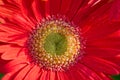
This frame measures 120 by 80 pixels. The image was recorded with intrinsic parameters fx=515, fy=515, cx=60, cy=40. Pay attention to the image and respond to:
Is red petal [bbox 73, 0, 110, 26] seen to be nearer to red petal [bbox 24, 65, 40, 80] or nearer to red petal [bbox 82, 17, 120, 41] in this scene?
red petal [bbox 82, 17, 120, 41]

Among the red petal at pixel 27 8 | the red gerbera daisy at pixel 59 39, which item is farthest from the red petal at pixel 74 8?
the red petal at pixel 27 8

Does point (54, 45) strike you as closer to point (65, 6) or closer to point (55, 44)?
point (55, 44)

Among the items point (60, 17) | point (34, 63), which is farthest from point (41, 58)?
point (60, 17)

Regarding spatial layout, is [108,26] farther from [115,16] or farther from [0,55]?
[0,55]

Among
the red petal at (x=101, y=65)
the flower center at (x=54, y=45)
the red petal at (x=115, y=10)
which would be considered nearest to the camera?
the red petal at (x=115, y=10)

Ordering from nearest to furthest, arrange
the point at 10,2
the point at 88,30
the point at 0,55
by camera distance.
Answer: the point at 10,2
the point at 0,55
the point at 88,30

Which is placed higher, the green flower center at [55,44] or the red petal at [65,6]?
the red petal at [65,6]

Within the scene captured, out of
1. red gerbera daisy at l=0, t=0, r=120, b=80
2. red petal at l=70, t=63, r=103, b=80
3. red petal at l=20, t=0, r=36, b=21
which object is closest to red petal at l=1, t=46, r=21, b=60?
red gerbera daisy at l=0, t=0, r=120, b=80

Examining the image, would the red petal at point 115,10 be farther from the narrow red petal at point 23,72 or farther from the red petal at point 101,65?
the narrow red petal at point 23,72
